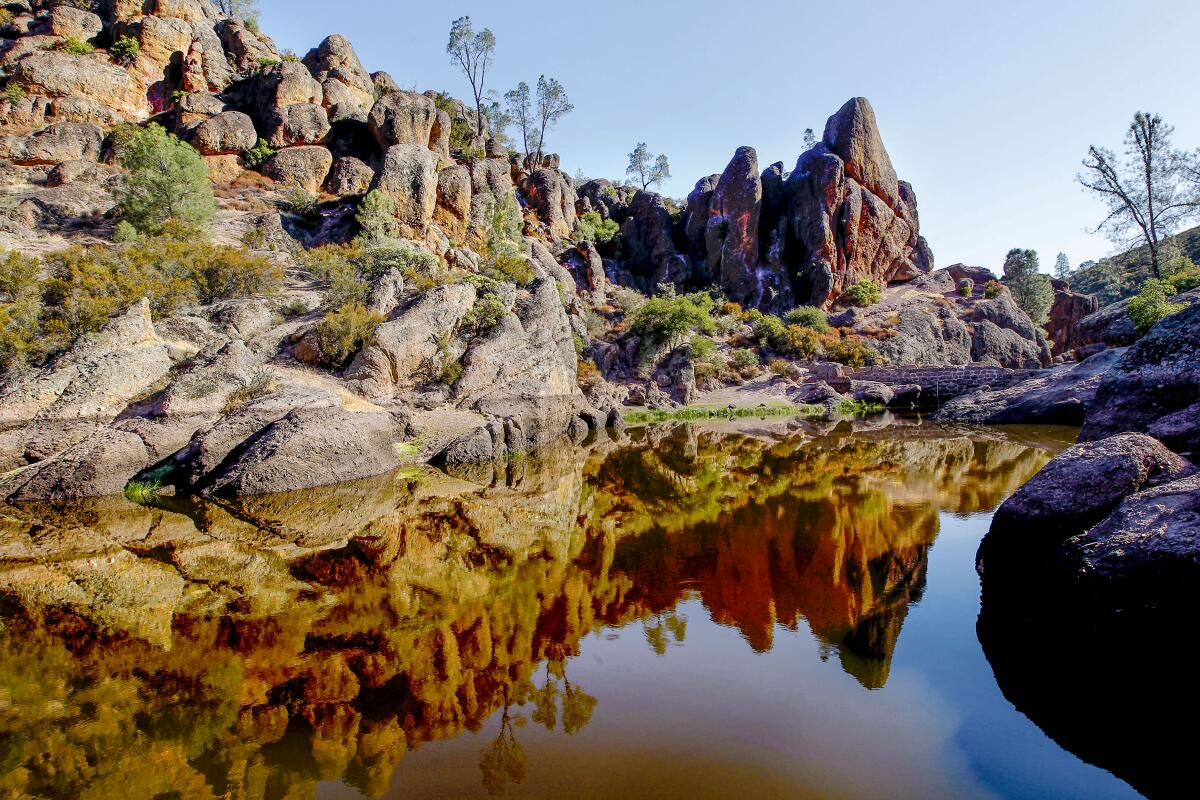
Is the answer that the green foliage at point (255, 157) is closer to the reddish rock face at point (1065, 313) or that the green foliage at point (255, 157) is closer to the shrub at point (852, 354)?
the shrub at point (852, 354)

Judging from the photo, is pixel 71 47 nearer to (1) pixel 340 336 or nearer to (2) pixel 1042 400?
(1) pixel 340 336

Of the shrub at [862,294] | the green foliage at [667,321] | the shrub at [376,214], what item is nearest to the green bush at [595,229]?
the green foliage at [667,321]

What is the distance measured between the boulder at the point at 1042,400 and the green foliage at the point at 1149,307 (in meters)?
1.79

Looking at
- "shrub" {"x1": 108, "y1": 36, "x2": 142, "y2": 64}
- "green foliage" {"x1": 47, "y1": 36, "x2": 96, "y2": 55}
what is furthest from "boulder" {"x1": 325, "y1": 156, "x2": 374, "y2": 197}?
"green foliage" {"x1": 47, "y1": 36, "x2": 96, "y2": 55}

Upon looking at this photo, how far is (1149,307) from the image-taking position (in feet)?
79.3

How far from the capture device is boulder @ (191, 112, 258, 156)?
3612 cm

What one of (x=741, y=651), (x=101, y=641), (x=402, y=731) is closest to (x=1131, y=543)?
(x=741, y=651)

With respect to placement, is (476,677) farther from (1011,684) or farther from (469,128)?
(469,128)

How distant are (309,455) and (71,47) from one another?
45.5 metres

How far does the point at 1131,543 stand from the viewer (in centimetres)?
Answer: 467

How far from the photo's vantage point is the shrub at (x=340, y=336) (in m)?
19.7

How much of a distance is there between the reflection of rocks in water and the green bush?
4914 cm

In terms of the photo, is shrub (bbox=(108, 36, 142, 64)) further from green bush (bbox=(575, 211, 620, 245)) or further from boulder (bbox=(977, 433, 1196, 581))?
boulder (bbox=(977, 433, 1196, 581))

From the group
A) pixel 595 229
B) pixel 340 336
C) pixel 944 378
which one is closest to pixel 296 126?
pixel 595 229
